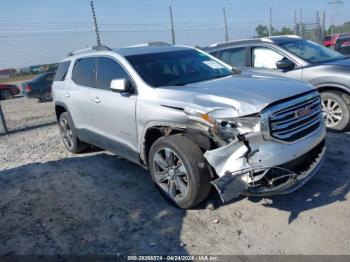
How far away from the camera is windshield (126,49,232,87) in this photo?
437 centimetres

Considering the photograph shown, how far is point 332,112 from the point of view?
19.9 feet

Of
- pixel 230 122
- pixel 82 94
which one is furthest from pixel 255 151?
pixel 82 94

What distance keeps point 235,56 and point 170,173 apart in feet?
14.0

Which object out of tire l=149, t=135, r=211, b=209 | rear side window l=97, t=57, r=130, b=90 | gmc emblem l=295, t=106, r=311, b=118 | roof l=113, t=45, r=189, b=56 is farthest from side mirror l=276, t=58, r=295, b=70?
tire l=149, t=135, r=211, b=209

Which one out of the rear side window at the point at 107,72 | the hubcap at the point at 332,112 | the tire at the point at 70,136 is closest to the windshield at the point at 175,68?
A: the rear side window at the point at 107,72

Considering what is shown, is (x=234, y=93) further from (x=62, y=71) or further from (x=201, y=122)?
(x=62, y=71)

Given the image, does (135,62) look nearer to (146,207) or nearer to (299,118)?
(146,207)

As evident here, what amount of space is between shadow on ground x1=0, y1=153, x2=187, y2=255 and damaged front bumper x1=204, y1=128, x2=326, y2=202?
0.78m

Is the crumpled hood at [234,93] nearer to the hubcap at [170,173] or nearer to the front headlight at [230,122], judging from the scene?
the front headlight at [230,122]

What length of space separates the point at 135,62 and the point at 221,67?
1.27m

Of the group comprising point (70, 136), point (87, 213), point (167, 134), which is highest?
point (167, 134)

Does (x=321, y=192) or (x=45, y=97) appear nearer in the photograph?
(x=321, y=192)

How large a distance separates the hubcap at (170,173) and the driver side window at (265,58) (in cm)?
380

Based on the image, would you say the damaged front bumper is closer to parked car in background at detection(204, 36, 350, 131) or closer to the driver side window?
parked car in background at detection(204, 36, 350, 131)
